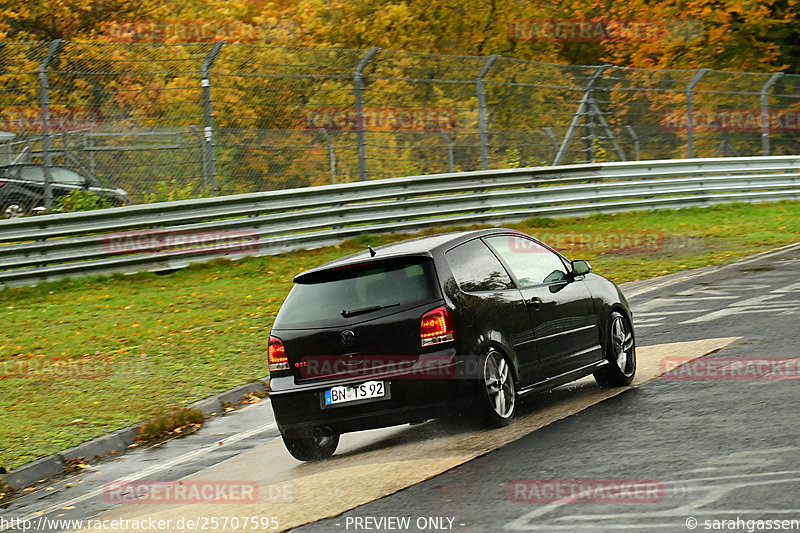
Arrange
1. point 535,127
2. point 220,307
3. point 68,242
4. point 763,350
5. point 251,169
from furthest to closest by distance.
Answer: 1. point 535,127
2. point 251,169
3. point 68,242
4. point 220,307
5. point 763,350

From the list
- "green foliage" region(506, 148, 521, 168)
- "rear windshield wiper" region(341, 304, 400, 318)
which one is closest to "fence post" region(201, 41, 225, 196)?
"green foliage" region(506, 148, 521, 168)

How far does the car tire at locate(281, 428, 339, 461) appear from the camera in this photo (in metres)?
7.86

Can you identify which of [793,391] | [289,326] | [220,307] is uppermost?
[289,326]

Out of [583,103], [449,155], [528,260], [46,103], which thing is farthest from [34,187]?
[583,103]

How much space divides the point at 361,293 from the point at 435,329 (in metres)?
0.64

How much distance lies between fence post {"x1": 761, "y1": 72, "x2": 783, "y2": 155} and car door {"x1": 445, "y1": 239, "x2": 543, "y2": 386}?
22036 millimetres

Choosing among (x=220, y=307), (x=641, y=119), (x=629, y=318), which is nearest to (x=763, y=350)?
(x=629, y=318)

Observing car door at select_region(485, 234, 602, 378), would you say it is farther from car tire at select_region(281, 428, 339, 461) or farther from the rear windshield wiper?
car tire at select_region(281, 428, 339, 461)

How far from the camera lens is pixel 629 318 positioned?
9648 mm

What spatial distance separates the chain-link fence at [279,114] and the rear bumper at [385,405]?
35.9 feet

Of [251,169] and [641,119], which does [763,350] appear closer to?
[251,169]

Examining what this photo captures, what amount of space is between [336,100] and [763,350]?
11.6 m

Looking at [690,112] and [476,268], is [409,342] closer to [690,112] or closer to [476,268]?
[476,268]

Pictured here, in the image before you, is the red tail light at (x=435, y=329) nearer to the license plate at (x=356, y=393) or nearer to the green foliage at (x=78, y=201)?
the license plate at (x=356, y=393)
